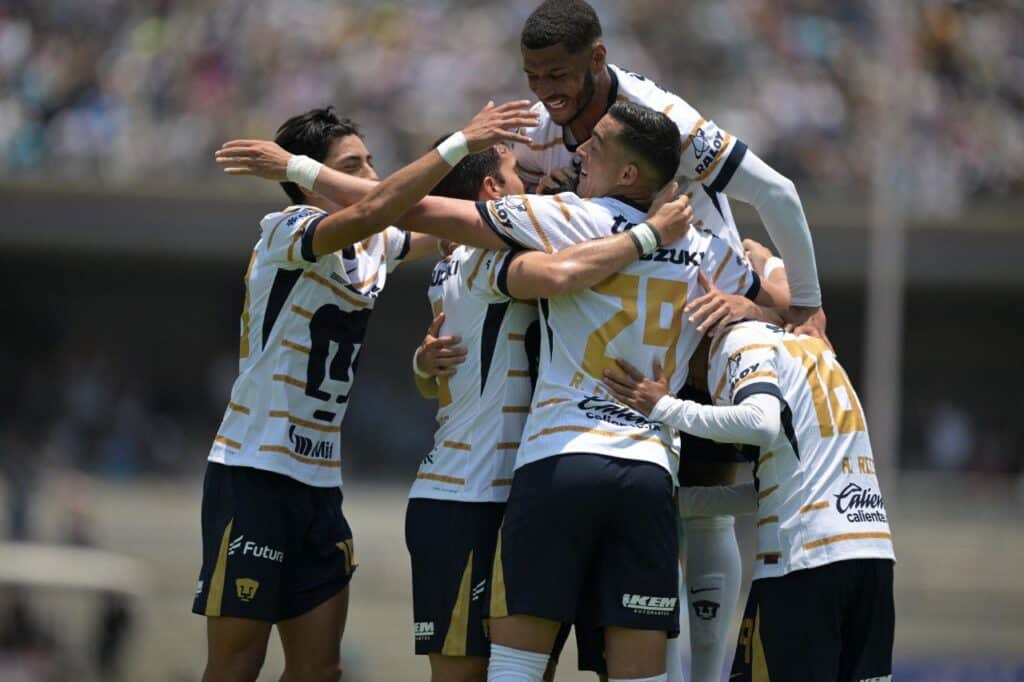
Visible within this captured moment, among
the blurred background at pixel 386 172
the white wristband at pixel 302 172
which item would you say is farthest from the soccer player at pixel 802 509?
the blurred background at pixel 386 172

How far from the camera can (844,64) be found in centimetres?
2297

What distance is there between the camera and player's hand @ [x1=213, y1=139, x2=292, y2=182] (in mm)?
6137

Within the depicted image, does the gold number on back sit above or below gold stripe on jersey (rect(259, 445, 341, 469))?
above

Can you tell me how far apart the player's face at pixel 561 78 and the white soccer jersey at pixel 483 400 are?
0.67m

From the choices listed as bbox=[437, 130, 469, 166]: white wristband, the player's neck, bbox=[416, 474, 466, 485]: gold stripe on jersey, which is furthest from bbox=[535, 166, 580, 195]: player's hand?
bbox=[416, 474, 466, 485]: gold stripe on jersey

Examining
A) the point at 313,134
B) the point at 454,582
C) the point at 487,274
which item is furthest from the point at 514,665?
the point at 313,134

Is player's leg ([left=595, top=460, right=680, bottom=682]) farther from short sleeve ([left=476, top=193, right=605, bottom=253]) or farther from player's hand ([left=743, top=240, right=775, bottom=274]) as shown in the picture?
player's hand ([left=743, top=240, right=775, bottom=274])

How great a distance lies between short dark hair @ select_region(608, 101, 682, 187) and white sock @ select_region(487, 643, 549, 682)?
1802mm

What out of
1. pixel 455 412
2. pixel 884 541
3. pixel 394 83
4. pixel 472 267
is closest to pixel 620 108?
pixel 472 267

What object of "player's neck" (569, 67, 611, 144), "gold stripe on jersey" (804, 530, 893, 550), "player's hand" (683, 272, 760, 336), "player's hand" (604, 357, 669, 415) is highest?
"player's neck" (569, 67, 611, 144)

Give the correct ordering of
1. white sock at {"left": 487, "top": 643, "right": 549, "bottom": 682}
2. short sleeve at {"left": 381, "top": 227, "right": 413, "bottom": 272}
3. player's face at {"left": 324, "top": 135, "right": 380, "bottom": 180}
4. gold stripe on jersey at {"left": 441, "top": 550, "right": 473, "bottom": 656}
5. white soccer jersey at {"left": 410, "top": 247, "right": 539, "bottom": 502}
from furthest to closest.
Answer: short sleeve at {"left": 381, "top": 227, "right": 413, "bottom": 272} → player's face at {"left": 324, "top": 135, "right": 380, "bottom": 180} → white soccer jersey at {"left": 410, "top": 247, "right": 539, "bottom": 502} → gold stripe on jersey at {"left": 441, "top": 550, "right": 473, "bottom": 656} → white sock at {"left": 487, "top": 643, "right": 549, "bottom": 682}

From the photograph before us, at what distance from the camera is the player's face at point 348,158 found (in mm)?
6500

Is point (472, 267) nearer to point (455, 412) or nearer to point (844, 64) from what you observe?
point (455, 412)

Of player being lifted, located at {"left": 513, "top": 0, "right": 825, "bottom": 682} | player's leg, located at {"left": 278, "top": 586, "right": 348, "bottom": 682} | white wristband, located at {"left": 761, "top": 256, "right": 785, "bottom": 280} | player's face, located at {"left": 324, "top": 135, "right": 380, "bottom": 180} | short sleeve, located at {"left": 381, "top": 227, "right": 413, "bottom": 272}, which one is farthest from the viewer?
short sleeve, located at {"left": 381, "top": 227, "right": 413, "bottom": 272}
